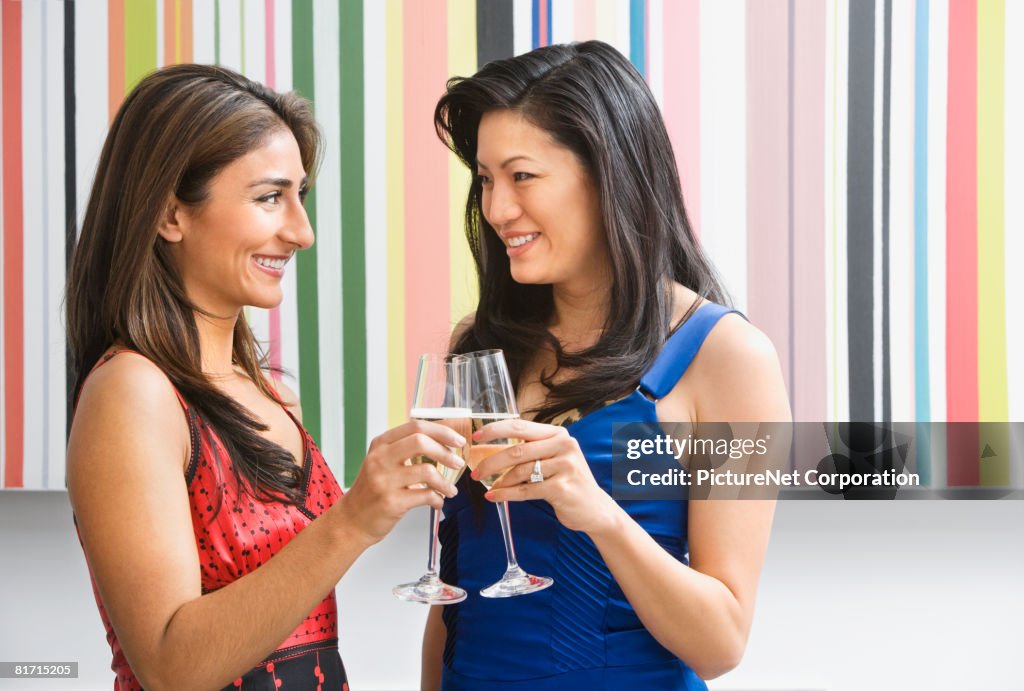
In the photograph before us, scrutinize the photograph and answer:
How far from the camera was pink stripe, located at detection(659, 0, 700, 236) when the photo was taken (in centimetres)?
250

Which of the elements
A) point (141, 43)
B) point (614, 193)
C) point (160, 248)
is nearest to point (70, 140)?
point (141, 43)

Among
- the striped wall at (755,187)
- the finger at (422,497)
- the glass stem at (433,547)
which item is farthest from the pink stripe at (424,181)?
the finger at (422,497)

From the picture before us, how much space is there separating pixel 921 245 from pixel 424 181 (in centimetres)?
125

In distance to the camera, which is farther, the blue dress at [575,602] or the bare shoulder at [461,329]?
the bare shoulder at [461,329]

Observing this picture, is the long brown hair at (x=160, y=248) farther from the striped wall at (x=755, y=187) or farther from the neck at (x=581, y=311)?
the striped wall at (x=755, y=187)

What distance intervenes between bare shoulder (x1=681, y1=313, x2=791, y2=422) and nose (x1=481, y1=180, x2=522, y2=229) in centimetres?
39

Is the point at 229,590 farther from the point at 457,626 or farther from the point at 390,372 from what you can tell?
the point at 390,372

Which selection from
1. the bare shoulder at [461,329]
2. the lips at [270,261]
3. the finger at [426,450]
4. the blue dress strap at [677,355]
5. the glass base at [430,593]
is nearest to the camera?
the finger at [426,450]

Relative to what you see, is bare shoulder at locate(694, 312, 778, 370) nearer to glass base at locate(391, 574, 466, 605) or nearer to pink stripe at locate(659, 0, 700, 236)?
glass base at locate(391, 574, 466, 605)

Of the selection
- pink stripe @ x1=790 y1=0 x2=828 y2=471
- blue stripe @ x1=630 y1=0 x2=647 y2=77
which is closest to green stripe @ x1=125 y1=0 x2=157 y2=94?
blue stripe @ x1=630 y1=0 x2=647 y2=77

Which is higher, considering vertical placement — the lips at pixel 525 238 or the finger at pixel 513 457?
the lips at pixel 525 238

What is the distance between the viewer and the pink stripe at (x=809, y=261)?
97.9 inches

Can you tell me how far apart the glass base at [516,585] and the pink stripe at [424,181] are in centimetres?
115

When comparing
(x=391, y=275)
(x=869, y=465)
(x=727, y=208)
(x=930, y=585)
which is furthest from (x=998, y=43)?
(x=391, y=275)
